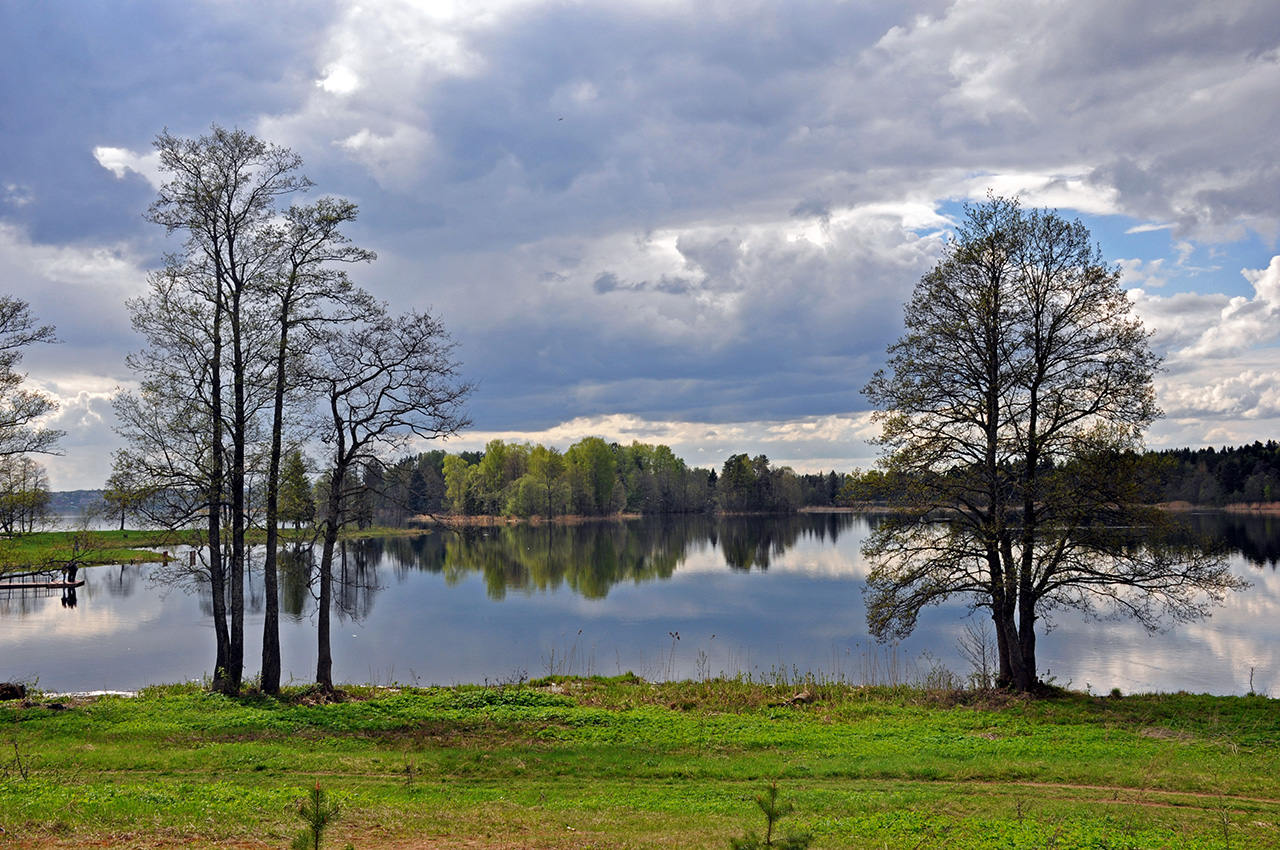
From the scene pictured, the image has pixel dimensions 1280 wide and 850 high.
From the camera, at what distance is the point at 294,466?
2027 cm

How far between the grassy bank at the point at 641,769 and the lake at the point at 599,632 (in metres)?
4.90

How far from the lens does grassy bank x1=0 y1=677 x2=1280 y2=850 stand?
9.45 metres

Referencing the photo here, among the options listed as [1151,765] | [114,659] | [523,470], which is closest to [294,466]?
[114,659]

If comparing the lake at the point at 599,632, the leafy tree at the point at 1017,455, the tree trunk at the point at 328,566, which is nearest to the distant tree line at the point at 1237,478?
the lake at the point at 599,632

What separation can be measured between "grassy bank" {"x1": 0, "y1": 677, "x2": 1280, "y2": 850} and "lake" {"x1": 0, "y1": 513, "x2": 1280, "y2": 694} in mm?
4898

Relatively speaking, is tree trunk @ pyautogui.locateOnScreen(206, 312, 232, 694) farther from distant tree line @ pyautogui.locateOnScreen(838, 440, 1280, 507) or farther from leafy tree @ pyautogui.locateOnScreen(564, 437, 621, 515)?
leafy tree @ pyautogui.locateOnScreen(564, 437, 621, 515)

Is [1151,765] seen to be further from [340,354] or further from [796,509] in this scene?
[796,509]

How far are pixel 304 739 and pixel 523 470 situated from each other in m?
141

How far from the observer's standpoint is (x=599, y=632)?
35219mm

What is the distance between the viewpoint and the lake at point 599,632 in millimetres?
26281

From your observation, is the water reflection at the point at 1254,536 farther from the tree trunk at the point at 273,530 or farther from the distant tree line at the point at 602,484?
the distant tree line at the point at 602,484

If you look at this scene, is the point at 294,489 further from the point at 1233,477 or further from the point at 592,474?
the point at 1233,477

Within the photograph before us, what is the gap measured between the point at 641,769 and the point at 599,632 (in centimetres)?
2272

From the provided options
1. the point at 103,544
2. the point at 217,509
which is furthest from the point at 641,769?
the point at 103,544
